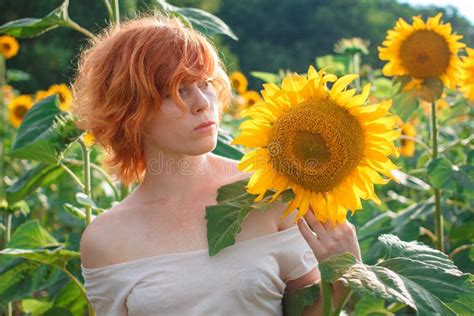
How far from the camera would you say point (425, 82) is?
213 centimetres

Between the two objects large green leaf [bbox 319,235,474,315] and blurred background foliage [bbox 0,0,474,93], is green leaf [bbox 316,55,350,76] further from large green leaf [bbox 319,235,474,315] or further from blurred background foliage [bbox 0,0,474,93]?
blurred background foliage [bbox 0,0,474,93]

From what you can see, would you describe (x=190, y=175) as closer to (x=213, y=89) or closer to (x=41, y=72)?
(x=213, y=89)

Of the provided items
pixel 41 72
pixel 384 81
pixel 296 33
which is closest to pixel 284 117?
pixel 384 81

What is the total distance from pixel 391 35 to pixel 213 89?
91 cm

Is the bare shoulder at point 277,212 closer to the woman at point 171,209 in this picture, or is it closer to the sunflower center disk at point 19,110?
the woman at point 171,209

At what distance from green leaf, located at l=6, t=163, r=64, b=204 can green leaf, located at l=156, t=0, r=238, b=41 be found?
0.52m

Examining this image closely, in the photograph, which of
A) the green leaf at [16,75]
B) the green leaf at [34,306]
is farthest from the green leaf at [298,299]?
the green leaf at [16,75]

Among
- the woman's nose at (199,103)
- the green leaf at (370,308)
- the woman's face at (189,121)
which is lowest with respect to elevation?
the green leaf at (370,308)

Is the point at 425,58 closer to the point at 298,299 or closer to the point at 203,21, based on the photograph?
the point at 203,21

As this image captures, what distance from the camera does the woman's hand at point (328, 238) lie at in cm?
121

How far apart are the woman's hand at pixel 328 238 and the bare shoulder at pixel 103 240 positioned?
0.41 meters

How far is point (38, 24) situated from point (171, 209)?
0.70m

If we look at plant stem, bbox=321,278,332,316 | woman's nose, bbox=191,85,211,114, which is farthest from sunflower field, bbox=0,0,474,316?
woman's nose, bbox=191,85,211,114

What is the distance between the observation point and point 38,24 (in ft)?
6.30
